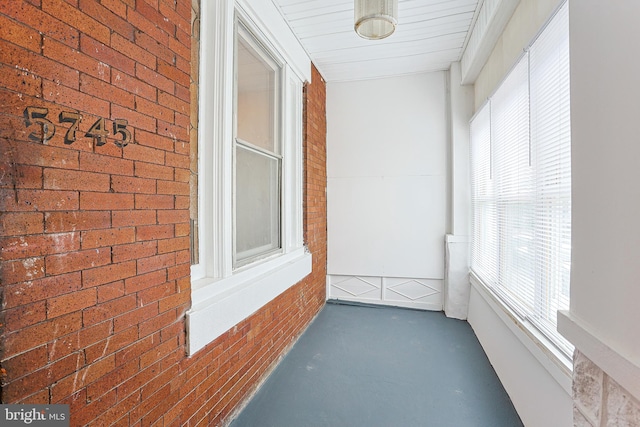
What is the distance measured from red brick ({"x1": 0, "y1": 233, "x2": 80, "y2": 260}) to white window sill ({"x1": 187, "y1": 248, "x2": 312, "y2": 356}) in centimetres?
69

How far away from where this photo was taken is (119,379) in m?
1.22

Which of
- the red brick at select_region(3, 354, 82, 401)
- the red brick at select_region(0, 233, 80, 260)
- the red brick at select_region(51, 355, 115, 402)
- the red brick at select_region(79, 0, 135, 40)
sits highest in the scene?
the red brick at select_region(79, 0, 135, 40)

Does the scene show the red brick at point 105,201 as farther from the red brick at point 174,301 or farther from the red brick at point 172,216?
the red brick at point 174,301

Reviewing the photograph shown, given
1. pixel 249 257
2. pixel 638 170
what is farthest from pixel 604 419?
pixel 249 257

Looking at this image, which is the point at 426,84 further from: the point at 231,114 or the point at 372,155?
the point at 231,114

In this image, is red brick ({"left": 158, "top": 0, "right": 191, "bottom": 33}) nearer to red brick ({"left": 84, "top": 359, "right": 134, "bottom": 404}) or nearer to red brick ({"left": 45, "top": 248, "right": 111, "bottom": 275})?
red brick ({"left": 45, "top": 248, "right": 111, "bottom": 275})

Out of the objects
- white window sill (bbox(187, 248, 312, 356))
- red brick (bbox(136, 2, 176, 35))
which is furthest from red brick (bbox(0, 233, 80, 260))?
red brick (bbox(136, 2, 176, 35))

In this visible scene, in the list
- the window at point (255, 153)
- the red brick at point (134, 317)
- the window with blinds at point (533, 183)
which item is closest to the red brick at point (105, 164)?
the red brick at point (134, 317)

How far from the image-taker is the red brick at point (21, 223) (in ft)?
2.92

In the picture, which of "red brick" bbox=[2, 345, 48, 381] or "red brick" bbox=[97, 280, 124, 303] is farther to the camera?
"red brick" bbox=[97, 280, 124, 303]

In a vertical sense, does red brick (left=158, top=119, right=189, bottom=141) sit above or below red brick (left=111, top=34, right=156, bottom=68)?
below

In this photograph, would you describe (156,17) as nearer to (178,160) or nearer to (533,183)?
(178,160)

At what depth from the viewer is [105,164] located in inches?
45.8

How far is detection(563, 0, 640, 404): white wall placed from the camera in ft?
2.67
